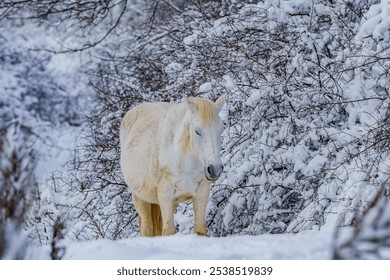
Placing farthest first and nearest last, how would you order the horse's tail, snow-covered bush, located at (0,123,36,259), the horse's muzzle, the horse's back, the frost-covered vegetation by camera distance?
the frost-covered vegetation, the horse's tail, the horse's back, the horse's muzzle, snow-covered bush, located at (0,123,36,259)

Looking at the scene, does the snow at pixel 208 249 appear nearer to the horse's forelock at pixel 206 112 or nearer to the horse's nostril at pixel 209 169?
the horse's nostril at pixel 209 169

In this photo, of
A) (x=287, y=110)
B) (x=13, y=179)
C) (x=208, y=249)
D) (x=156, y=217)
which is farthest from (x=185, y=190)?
(x=287, y=110)

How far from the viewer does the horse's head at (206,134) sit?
5793 mm

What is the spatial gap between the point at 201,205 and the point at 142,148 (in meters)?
1.05

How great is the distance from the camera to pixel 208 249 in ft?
14.9

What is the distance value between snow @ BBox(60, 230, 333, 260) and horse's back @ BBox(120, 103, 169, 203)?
71.8 inches

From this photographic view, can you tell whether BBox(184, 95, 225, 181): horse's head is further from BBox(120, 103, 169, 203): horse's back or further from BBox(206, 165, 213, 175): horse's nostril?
BBox(120, 103, 169, 203): horse's back

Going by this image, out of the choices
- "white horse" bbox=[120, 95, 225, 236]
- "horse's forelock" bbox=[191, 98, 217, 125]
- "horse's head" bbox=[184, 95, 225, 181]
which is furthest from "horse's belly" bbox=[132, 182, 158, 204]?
"horse's forelock" bbox=[191, 98, 217, 125]

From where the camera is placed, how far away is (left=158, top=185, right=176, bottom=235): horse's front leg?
638cm

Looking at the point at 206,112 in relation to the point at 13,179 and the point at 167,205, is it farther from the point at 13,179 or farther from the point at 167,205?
the point at 13,179
